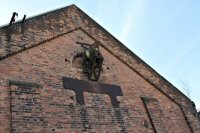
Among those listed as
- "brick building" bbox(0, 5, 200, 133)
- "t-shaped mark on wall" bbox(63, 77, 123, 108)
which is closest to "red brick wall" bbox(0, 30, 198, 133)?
"brick building" bbox(0, 5, 200, 133)

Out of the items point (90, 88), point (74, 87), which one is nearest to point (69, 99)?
point (74, 87)

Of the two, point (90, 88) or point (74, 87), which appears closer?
point (74, 87)

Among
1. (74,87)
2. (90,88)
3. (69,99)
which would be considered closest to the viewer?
(69,99)

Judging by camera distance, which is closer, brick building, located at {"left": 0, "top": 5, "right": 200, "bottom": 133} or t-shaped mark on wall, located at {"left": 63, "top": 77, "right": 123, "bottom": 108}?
brick building, located at {"left": 0, "top": 5, "right": 200, "bottom": 133}

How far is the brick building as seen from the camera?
7.03 meters

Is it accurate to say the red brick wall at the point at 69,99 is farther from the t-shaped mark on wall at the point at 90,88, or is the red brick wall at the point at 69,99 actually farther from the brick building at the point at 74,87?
the t-shaped mark on wall at the point at 90,88

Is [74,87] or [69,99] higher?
[74,87]

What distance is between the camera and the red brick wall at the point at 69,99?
695 cm

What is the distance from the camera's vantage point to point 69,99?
7848 mm

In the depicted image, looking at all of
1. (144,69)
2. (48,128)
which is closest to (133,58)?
(144,69)

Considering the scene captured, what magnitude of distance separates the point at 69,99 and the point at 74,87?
52 centimetres

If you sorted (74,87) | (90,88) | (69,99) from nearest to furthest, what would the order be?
(69,99)
(74,87)
(90,88)

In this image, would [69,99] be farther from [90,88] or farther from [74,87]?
[90,88]

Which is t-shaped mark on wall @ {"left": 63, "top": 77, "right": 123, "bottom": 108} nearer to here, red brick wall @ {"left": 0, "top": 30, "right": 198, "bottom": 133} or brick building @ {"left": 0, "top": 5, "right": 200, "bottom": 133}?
brick building @ {"left": 0, "top": 5, "right": 200, "bottom": 133}
